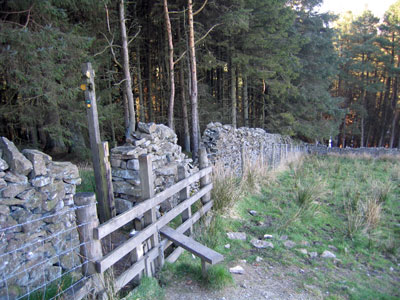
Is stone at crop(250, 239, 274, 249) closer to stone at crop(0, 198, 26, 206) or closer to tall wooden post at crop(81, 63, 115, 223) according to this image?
tall wooden post at crop(81, 63, 115, 223)

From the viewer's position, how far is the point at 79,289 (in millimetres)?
2363

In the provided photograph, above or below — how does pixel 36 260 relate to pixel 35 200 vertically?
below

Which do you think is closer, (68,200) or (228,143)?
(68,200)

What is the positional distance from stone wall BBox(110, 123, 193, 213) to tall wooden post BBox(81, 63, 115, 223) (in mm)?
303

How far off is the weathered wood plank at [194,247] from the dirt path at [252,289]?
36 centimetres

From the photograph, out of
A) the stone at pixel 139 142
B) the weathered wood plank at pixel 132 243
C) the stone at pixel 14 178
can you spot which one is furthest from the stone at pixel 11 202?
the stone at pixel 139 142

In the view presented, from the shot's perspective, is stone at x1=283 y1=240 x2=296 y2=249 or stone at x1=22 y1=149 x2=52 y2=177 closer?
stone at x1=22 y1=149 x2=52 y2=177

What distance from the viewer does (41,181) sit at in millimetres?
3016

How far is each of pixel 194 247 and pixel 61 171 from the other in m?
1.92

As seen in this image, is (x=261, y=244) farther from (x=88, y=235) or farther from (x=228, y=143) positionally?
(x=228, y=143)

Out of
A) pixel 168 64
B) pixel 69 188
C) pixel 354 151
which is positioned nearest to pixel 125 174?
pixel 69 188

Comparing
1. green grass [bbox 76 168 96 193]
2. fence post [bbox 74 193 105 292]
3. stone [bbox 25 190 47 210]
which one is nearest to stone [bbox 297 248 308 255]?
fence post [bbox 74 193 105 292]

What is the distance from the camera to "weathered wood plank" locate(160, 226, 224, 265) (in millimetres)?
3182

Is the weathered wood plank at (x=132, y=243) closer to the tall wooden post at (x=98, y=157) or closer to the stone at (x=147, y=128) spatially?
the tall wooden post at (x=98, y=157)
